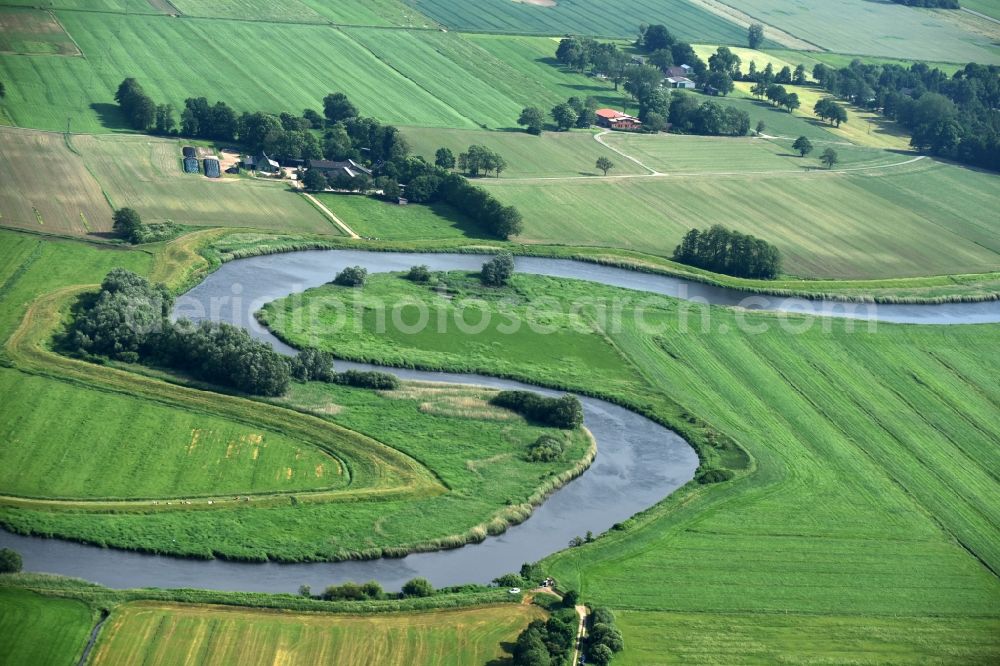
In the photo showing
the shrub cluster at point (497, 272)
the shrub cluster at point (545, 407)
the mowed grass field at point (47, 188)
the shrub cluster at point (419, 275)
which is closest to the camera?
the shrub cluster at point (545, 407)

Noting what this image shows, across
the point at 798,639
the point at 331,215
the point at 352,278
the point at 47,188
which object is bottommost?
the point at 798,639

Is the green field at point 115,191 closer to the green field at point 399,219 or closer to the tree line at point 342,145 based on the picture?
→ the green field at point 399,219

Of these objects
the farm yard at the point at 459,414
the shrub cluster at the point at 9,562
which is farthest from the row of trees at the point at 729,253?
the shrub cluster at the point at 9,562

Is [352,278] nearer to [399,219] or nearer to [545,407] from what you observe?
[399,219]

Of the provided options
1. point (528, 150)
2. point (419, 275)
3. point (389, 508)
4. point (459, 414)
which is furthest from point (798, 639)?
point (528, 150)

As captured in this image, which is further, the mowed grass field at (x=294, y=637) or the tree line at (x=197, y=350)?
the tree line at (x=197, y=350)

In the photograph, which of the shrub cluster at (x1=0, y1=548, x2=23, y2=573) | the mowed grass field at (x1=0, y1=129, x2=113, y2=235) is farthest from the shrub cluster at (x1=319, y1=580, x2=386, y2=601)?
the mowed grass field at (x1=0, y1=129, x2=113, y2=235)
